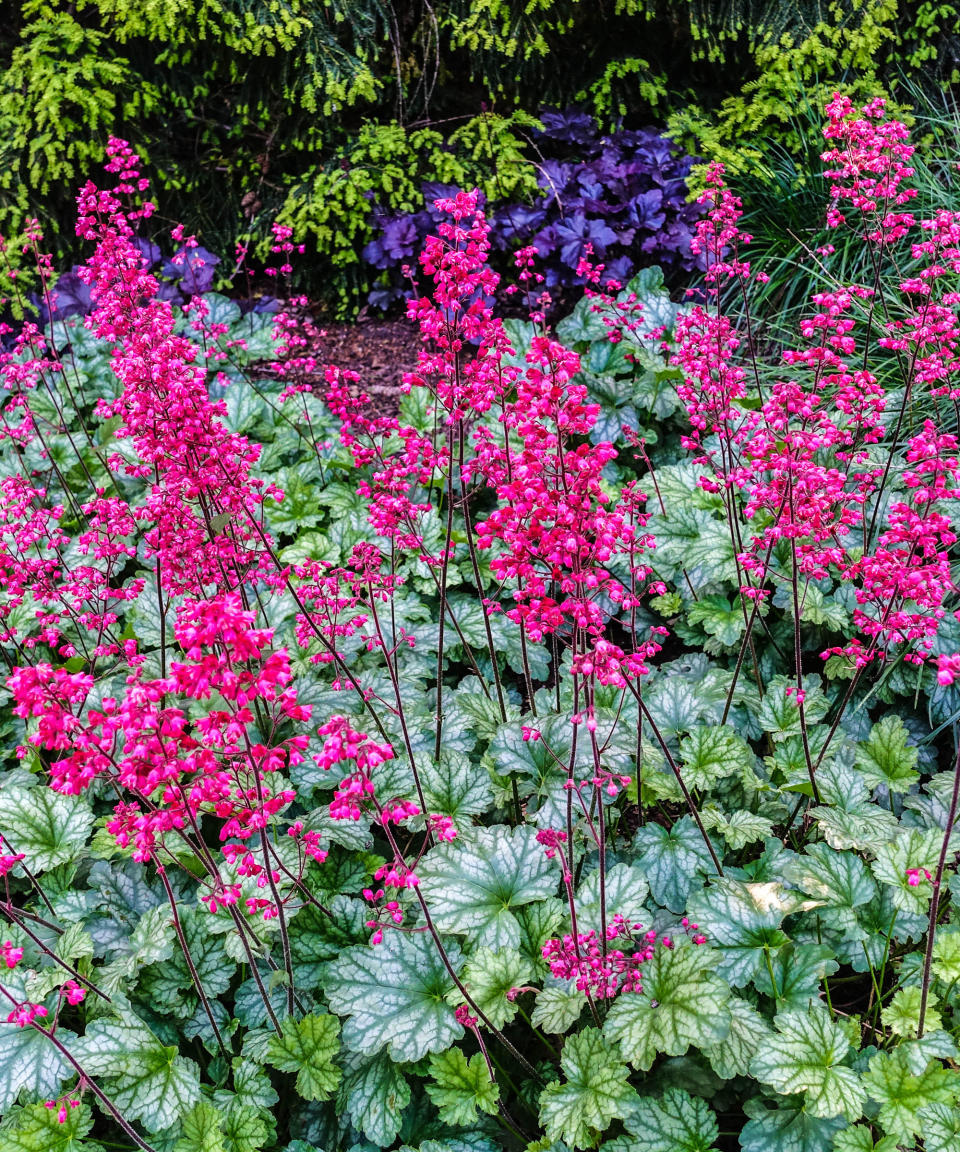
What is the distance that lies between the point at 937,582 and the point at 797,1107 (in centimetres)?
126

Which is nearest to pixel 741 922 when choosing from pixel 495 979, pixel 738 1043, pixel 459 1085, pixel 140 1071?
pixel 738 1043

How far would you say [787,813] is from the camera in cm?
285

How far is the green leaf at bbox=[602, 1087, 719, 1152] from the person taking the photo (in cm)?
208

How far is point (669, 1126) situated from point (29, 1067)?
160cm

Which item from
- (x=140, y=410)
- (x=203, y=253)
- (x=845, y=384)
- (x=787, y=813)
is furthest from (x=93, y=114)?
(x=787, y=813)

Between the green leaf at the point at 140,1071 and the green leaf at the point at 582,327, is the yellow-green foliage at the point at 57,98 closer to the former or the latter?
the green leaf at the point at 582,327

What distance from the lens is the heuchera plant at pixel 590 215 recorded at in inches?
203

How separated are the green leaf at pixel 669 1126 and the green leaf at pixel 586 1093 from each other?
5cm

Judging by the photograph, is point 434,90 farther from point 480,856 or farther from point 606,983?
point 606,983

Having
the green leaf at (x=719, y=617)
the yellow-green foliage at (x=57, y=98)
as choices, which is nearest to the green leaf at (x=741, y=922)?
the green leaf at (x=719, y=617)

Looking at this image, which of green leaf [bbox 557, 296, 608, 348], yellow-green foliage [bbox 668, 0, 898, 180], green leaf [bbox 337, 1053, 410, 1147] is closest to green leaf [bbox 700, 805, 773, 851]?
green leaf [bbox 337, 1053, 410, 1147]

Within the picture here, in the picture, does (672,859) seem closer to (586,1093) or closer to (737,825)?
(737,825)

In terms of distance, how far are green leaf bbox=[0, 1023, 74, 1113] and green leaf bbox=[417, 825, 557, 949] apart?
1028mm

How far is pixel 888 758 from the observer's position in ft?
9.53
